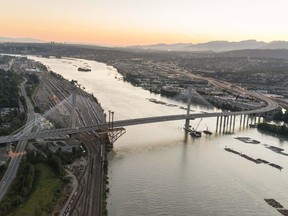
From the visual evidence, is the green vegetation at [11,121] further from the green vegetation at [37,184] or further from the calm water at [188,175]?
the calm water at [188,175]

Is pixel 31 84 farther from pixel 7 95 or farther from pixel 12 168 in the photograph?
pixel 12 168

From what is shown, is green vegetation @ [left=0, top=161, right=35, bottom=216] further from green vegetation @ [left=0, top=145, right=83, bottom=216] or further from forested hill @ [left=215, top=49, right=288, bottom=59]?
forested hill @ [left=215, top=49, right=288, bottom=59]

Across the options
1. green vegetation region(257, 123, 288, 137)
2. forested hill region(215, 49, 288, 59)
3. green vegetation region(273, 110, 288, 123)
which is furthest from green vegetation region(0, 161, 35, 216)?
forested hill region(215, 49, 288, 59)

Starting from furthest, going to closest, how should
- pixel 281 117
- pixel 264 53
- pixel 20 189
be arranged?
pixel 264 53, pixel 281 117, pixel 20 189

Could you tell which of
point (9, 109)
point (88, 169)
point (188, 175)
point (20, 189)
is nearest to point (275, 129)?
point (188, 175)

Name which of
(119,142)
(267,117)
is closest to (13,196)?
(119,142)

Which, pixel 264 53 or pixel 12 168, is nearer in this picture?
pixel 12 168

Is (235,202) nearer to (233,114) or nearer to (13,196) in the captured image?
(13,196)
